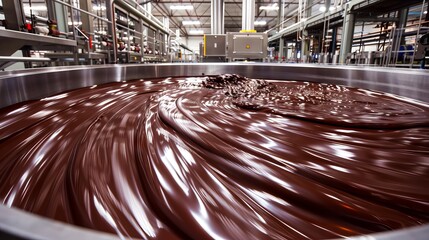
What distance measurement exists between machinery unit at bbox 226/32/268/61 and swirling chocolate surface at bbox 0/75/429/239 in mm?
2830

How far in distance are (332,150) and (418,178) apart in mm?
139

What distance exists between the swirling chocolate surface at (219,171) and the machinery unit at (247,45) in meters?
2.83

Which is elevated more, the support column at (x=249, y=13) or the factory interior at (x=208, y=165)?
the support column at (x=249, y=13)

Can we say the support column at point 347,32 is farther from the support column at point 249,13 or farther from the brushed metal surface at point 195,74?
the brushed metal surface at point 195,74

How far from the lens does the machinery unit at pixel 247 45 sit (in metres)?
3.38

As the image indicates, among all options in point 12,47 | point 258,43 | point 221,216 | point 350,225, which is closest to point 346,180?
point 350,225

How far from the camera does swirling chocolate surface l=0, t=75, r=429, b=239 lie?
29 cm

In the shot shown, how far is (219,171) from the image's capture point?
0.41 meters

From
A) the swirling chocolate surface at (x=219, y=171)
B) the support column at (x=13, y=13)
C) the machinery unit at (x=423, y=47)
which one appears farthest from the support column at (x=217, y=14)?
the swirling chocolate surface at (x=219, y=171)

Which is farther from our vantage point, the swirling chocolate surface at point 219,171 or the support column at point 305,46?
the support column at point 305,46

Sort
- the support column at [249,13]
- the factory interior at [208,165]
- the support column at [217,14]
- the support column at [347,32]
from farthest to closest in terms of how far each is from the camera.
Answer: the support column at [217,14], the support column at [249,13], the support column at [347,32], the factory interior at [208,165]

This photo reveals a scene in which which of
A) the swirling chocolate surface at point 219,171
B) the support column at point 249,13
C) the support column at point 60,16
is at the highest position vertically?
the support column at point 249,13

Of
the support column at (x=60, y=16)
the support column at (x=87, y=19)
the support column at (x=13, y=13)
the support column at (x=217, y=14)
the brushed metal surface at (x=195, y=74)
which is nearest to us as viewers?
the brushed metal surface at (x=195, y=74)

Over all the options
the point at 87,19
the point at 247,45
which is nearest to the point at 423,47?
the point at 247,45
